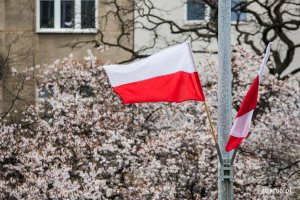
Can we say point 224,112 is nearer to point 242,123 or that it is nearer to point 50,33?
point 242,123

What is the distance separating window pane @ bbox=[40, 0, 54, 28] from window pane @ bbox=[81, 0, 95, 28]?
952 millimetres

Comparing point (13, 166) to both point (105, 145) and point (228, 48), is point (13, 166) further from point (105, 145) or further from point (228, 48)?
point (228, 48)

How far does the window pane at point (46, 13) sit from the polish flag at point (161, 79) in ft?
45.9

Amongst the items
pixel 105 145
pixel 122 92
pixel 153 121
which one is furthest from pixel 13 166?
pixel 122 92

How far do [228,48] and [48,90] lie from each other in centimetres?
884

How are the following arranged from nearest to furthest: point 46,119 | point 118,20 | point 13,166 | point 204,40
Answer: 1. point 13,166
2. point 46,119
3. point 204,40
4. point 118,20

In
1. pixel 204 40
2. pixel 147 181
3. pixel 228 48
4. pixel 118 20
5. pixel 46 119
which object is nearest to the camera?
pixel 228 48

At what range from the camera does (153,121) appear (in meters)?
17.1

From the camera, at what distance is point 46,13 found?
2498 centimetres

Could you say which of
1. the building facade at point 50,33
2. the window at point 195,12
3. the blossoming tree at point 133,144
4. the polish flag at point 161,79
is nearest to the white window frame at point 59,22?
the building facade at point 50,33

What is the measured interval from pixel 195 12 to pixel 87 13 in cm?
291

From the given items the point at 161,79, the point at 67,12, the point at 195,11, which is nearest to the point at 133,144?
the point at 161,79

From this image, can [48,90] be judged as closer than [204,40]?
Yes

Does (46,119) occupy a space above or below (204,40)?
A: below
